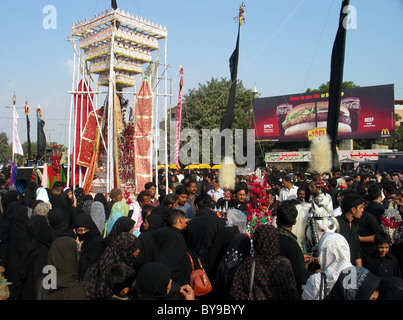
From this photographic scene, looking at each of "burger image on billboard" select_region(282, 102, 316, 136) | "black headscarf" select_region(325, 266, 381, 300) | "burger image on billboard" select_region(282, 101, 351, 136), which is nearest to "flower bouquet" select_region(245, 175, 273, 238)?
"black headscarf" select_region(325, 266, 381, 300)

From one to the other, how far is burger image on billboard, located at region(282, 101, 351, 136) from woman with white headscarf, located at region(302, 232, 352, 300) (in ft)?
96.3

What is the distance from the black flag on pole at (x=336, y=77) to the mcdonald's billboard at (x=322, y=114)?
2027 centimetres

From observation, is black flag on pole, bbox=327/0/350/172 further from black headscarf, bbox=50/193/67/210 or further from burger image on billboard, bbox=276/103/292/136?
burger image on billboard, bbox=276/103/292/136

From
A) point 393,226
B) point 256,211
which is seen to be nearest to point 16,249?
point 256,211

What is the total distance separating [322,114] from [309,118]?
3.70ft

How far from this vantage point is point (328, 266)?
8.89 ft

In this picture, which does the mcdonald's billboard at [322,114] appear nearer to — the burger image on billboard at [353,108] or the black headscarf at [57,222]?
the burger image on billboard at [353,108]

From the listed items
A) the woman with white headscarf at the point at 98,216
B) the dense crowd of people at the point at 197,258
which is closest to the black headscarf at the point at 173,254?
the dense crowd of people at the point at 197,258

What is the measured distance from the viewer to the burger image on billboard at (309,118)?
30.2m

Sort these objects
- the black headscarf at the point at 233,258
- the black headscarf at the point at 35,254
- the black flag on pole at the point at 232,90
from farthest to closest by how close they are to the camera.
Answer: the black flag on pole at the point at 232,90, the black headscarf at the point at 35,254, the black headscarf at the point at 233,258

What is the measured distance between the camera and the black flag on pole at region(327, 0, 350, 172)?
245 inches

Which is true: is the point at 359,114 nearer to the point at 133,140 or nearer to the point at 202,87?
the point at 202,87
